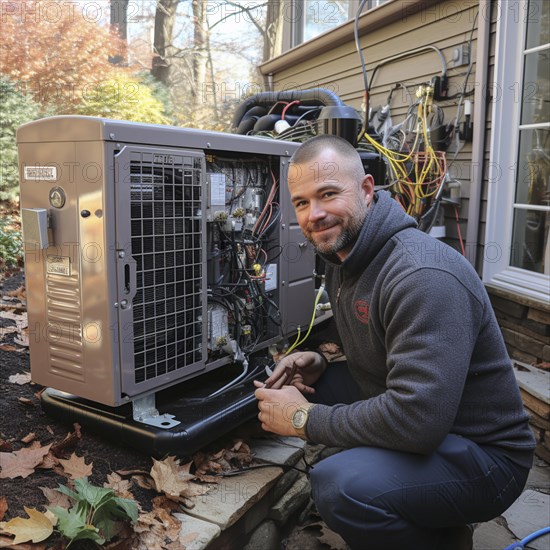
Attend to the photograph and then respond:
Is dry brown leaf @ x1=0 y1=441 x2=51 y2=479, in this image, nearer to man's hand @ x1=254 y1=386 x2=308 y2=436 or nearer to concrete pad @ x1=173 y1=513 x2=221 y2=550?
concrete pad @ x1=173 y1=513 x2=221 y2=550

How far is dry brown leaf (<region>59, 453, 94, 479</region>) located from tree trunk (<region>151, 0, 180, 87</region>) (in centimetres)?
1325

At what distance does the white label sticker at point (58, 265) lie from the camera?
6.25 ft

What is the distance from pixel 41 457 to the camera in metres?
1.88

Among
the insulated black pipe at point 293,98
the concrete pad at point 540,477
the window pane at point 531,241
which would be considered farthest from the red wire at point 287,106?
the concrete pad at point 540,477

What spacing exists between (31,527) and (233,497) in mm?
682

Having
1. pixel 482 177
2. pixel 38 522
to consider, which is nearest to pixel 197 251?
pixel 38 522

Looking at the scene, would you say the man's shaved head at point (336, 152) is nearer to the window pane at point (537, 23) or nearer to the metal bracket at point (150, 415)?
the metal bracket at point (150, 415)

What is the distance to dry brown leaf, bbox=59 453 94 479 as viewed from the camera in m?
1.85

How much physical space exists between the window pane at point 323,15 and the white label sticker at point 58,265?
4.92 m

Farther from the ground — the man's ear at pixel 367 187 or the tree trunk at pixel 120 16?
the tree trunk at pixel 120 16

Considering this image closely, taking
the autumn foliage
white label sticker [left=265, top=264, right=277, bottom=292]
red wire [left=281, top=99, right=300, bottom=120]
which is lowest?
white label sticker [left=265, top=264, right=277, bottom=292]

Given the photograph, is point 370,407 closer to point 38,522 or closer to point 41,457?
point 38,522

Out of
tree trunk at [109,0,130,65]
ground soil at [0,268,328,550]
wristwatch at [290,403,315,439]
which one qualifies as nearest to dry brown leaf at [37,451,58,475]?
ground soil at [0,268,328,550]

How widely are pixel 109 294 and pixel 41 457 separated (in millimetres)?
608
